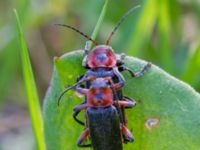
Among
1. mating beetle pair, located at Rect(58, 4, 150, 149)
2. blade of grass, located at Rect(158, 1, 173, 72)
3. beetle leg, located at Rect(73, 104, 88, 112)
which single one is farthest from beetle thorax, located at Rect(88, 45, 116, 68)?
blade of grass, located at Rect(158, 1, 173, 72)

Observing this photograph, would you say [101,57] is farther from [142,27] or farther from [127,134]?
[142,27]

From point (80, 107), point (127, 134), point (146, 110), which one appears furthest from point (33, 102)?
point (146, 110)

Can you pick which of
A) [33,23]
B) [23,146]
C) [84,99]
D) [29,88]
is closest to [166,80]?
[84,99]

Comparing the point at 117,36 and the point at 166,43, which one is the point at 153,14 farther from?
the point at 117,36

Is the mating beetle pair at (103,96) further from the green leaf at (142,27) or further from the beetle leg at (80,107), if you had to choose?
the green leaf at (142,27)

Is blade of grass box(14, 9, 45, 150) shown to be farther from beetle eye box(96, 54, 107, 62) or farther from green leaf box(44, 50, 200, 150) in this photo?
beetle eye box(96, 54, 107, 62)
